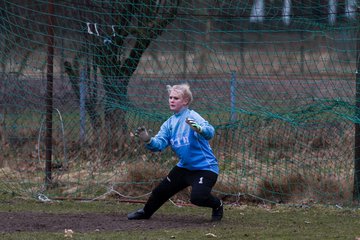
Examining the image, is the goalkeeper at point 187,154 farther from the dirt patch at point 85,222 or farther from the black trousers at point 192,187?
the dirt patch at point 85,222

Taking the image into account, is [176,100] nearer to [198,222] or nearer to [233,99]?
[198,222]

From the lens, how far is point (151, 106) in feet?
34.7

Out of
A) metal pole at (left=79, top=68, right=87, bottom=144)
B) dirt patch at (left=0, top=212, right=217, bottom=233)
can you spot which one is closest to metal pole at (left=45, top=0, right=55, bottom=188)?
metal pole at (left=79, top=68, right=87, bottom=144)

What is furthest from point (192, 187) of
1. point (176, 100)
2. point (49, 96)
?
point (49, 96)

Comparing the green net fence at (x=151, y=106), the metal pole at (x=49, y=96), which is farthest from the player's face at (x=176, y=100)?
the metal pole at (x=49, y=96)

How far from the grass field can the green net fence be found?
0.45 meters

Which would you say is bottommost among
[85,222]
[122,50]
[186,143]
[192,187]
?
[85,222]

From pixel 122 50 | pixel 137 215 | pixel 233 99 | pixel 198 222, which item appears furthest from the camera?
pixel 233 99

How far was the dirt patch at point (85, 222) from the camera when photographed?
7.48 metres

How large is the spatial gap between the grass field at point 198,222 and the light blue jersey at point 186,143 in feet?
1.97

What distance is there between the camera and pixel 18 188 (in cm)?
980

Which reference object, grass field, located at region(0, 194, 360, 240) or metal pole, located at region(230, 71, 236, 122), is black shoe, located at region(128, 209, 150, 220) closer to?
grass field, located at region(0, 194, 360, 240)

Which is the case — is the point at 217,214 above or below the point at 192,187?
below

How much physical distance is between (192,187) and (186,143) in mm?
435
